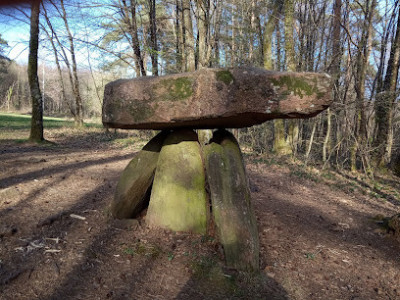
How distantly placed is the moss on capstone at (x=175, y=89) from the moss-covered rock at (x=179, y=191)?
72 centimetres

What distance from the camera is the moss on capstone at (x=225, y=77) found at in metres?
2.90

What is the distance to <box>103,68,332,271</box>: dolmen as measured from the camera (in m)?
2.84

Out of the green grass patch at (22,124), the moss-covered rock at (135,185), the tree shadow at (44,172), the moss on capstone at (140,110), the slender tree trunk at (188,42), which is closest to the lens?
the moss on capstone at (140,110)

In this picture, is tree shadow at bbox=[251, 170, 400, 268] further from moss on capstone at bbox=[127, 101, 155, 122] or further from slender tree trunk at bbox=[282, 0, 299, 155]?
slender tree trunk at bbox=[282, 0, 299, 155]

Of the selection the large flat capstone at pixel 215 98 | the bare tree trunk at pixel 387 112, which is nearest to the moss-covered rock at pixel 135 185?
the large flat capstone at pixel 215 98

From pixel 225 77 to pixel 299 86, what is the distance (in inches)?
28.8

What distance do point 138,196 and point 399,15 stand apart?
8962 mm

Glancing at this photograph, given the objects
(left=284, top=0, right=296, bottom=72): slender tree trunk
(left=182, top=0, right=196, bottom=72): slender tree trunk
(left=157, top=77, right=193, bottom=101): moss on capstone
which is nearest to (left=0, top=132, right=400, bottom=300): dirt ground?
(left=157, top=77, right=193, bottom=101): moss on capstone

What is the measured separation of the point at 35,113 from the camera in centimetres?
923

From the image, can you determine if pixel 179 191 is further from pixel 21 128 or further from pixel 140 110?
pixel 21 128

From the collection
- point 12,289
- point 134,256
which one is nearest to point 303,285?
point 134,256

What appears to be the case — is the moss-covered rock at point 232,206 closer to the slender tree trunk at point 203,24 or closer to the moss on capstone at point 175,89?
the moss on capstone at point 175,89

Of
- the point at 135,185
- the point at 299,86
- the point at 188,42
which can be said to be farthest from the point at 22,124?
the point at 299,86

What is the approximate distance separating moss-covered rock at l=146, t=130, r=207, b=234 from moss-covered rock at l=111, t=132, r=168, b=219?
167 millimetres
